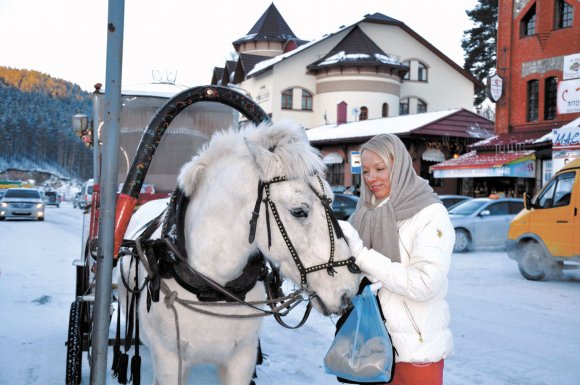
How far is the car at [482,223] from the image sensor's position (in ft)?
51.1

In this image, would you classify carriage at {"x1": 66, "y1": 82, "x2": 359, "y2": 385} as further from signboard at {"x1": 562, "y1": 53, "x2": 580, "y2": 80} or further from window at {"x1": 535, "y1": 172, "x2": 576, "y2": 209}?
signboard at {"x1": 562, "y1": 53, "x2": 580, "y2": 80}

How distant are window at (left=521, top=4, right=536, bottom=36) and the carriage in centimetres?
2308

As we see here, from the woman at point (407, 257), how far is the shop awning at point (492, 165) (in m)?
20.8

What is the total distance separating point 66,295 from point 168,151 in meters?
3.39

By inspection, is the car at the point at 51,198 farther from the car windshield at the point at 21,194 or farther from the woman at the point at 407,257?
the woman at the point at 407,257

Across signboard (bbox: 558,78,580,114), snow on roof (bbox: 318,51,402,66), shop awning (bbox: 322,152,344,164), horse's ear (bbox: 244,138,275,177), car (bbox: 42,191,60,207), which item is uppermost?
snow on roof (bbox: 318,51,402,66)

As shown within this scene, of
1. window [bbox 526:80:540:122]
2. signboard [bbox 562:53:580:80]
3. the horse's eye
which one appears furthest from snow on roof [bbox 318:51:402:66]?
the horse's eye

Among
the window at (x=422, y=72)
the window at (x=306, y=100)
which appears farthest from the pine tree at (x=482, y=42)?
the window at (x=306, y=100)

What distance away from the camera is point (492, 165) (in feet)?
74.6

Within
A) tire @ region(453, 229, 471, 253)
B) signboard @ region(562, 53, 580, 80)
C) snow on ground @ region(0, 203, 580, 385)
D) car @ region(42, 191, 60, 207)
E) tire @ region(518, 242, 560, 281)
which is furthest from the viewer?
car @ region(42, 191, 60, 207)

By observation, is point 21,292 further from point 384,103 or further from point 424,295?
point 384,103

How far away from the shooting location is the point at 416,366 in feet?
9.24

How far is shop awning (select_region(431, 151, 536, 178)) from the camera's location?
72.2 feet

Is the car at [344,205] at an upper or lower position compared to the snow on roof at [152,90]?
lower
